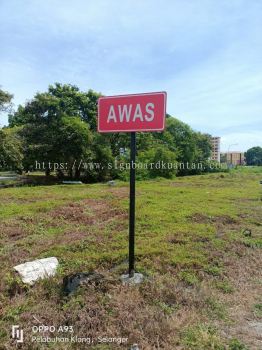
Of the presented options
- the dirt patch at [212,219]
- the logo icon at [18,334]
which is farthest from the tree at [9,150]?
the logo icon at [18,334]

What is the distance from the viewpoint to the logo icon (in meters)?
1.89

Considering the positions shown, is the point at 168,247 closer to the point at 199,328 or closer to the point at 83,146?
the point at 199,328

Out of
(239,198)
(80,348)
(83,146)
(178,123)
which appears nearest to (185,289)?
(80,348)

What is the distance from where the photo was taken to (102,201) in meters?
7.40

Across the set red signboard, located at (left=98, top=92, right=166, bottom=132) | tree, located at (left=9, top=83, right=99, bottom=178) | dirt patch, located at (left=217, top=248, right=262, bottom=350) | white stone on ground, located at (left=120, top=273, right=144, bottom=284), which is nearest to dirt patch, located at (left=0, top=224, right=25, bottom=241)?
white stone on ground, located at (left=120, top=273, right=144, bottom=284)

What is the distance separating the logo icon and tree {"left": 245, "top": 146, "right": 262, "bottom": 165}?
76.9 meters

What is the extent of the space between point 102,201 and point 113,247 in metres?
3.79

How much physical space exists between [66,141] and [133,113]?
12.6m

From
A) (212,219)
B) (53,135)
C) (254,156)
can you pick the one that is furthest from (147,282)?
(254,156)

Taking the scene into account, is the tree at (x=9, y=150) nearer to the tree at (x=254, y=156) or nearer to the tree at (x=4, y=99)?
the tree at (x=4, y=99)

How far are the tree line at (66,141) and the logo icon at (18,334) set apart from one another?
10.8m

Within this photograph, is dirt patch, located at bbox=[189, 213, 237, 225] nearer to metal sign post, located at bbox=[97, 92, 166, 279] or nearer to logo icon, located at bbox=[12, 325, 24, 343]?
metal sign post, located at bbox=[97, 92, 166, 279]

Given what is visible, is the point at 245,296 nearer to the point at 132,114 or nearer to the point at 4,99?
the point at 132,114

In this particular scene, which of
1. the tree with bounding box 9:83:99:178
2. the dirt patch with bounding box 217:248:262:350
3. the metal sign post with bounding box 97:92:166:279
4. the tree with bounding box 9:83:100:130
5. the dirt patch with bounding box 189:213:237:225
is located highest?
the tree with bounding box 9:83:100:130
